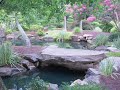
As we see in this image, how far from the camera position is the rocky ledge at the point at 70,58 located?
955 centimetres

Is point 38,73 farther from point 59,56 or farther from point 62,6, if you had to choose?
point 62,6

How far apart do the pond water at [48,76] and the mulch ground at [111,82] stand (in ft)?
6.47

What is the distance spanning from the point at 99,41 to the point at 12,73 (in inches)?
256

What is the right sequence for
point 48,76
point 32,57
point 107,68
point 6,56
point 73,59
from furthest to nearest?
point 32,57 < point 48,76 < point 73,59 < point 6,56 < point 107,68

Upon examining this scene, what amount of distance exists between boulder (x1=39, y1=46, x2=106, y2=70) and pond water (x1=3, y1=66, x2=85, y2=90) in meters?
0.30

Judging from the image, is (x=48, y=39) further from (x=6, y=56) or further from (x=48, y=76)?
(x=6, y=56)

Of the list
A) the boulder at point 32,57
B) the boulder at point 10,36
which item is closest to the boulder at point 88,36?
the boulder at point 10,36

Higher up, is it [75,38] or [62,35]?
[62,35]

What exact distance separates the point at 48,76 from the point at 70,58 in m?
1.07

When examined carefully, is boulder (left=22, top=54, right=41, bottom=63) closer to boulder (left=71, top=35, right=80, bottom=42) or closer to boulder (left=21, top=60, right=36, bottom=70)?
boulder (left=21, top=60, right=36, bottom=70)

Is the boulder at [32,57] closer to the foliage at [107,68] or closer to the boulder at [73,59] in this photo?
the boulder at [73,59]

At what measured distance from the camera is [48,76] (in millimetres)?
9852

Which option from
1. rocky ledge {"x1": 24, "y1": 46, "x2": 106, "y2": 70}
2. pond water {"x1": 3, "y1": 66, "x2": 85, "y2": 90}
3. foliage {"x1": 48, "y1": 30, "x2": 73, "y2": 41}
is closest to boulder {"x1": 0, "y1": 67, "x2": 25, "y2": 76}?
pond water {"x1": 3, "y1": 66, "x2": 85, "y2": 90}

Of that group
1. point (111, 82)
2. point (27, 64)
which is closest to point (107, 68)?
point (111, 82)
